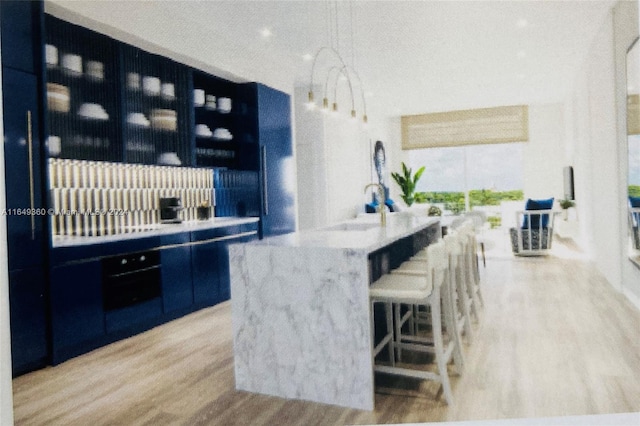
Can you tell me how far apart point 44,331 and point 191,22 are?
3.25 metres

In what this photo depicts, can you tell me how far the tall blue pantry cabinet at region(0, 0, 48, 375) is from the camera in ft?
10.5

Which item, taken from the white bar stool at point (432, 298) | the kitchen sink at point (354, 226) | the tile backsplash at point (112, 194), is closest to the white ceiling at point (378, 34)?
the tile backsplash at point (112, 194)

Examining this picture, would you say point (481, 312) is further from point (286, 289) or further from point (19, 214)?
point (19, 214)

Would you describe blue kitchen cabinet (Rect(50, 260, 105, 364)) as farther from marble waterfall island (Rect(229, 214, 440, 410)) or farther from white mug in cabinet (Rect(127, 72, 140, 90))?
white mug in cabinet (Rect(127, 72, 140, 90))

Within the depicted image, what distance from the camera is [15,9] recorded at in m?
3.30

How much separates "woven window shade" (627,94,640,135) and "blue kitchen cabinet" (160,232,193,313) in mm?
4111

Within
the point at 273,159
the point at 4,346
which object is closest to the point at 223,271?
the point at 273,159

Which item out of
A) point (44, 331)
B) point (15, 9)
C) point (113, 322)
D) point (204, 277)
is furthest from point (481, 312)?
point (15, 9)

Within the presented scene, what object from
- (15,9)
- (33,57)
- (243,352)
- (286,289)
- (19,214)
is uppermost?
(15,9)

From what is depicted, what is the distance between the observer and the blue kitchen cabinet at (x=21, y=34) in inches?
127

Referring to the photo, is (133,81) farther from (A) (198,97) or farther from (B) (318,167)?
(B) (318,167)

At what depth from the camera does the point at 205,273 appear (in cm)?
493

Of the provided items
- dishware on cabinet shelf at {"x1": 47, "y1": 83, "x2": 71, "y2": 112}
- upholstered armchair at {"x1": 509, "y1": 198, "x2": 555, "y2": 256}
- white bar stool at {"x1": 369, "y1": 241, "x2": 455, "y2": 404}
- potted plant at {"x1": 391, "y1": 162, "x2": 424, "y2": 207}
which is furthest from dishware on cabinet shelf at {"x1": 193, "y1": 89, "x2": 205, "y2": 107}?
potted plant at {"x1": 391, "y1": 162, "x2": 424, "y2": 207}

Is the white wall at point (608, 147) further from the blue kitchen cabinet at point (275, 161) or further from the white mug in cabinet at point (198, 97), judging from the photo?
the white mug in cabinet at point (198, 97)
